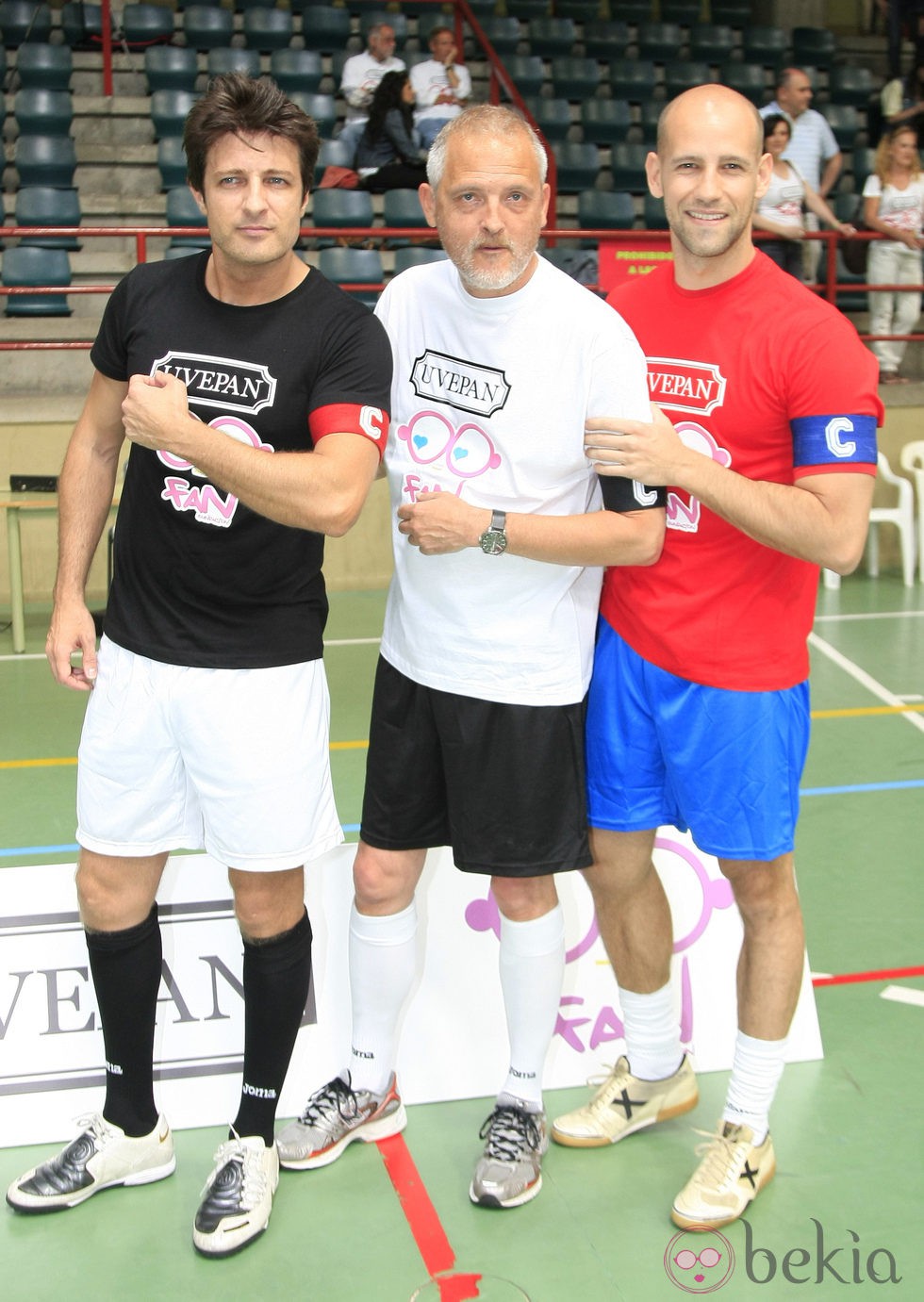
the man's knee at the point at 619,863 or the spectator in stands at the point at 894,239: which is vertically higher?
the spectator in stands at the point at 894,239

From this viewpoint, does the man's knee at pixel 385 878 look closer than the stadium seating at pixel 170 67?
Yes

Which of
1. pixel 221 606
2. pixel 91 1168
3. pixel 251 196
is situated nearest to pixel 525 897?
pixel 221 606

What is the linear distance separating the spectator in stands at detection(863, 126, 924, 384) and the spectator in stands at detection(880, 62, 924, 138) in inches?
52.4

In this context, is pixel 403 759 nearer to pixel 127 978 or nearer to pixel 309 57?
pixel 127 978

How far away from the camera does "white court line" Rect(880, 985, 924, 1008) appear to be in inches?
128

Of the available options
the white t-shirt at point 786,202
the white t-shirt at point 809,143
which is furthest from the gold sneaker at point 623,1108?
the white t-shirt at point 809,143

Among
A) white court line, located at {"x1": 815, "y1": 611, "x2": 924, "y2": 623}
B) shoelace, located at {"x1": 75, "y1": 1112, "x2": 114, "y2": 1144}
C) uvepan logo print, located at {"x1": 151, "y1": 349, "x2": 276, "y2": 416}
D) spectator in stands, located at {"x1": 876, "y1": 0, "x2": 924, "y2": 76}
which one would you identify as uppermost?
spectator in stands, located at {"x1": 876, "y1": 0, "x2": 924, "y2": 76}

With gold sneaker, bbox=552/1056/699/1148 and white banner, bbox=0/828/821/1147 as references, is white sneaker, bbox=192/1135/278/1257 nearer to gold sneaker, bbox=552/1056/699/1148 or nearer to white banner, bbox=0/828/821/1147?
white banner, bbox=0/828/821/1147

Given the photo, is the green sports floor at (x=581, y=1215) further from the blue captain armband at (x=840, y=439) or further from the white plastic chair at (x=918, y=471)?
the white plastic chair at (x=918, y=471)

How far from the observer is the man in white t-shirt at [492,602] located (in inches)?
90.8

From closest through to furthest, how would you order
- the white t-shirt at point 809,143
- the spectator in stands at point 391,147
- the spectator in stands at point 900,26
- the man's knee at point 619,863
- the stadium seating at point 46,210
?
the man's knee at point 619,863, the stadium seating at point 46,210, the spectator in stands at point 391,147, the white t-shirt at point 809,143, the spectator in stands at point 900,26

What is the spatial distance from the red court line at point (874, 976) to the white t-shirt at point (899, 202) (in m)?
7.63

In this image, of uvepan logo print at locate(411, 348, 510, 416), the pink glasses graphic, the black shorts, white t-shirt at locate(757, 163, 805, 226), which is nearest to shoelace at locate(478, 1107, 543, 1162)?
the black shorts

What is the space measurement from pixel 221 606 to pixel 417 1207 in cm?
120
